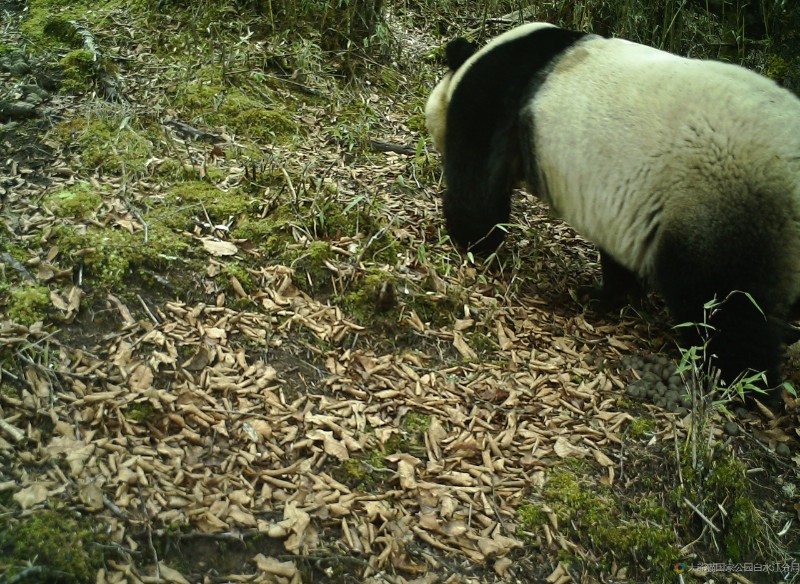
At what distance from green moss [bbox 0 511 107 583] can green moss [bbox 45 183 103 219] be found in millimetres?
2269

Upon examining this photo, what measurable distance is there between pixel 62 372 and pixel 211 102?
3.24 meters

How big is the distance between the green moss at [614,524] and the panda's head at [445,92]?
3.03m

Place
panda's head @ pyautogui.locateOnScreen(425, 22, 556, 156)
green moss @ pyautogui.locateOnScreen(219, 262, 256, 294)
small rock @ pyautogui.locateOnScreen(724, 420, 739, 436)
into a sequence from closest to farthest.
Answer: small rock @ pyautogui.locateOnScreen(724, 420, 739, 436)
green moss @ pyautogui.locateOnScreen(219, 262, 256, 294)
panda's head @ pyautogui.locateOnScreen(425, 22, 556, 156)

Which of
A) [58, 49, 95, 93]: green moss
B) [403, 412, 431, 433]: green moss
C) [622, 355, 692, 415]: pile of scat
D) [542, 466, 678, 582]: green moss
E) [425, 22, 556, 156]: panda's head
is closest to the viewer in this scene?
[542, 466, 678, 582]: green moss

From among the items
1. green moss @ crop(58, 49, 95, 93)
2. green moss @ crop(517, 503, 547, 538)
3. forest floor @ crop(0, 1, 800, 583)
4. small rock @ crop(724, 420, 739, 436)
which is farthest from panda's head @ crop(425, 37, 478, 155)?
green moss @ crop(517, 503, 547, 538)

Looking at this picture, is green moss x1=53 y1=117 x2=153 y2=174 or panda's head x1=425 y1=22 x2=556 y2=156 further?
panda's head x1=425 y1=22 x2=556 y2=156

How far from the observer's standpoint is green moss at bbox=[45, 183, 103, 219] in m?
4.43

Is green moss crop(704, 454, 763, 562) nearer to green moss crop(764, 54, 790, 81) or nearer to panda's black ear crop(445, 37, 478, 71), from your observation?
panda's black ear crop(445, 37, 478, 71)

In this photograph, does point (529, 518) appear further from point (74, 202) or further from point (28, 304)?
point (74, 202)

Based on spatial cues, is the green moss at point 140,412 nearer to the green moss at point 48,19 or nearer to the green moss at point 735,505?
the green moss at point 735,505

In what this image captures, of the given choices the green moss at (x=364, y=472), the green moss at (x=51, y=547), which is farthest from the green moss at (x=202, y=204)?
the green moss at (x=51, y=547)

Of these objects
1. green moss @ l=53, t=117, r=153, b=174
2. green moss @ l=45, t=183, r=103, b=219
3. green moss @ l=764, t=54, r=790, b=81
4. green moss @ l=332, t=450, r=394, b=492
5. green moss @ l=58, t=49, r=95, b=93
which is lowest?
green moss @ l=332, t=450, r=394, b=492

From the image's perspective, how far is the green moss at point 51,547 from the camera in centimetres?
258

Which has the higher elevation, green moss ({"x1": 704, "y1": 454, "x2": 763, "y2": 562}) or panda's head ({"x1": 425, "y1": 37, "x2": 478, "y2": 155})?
panda's head ({"x1": 425, "y1": 37, "x2": 478, "y2": 155})
